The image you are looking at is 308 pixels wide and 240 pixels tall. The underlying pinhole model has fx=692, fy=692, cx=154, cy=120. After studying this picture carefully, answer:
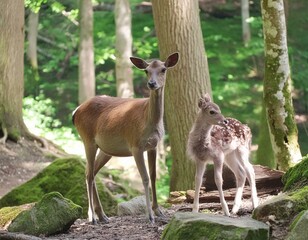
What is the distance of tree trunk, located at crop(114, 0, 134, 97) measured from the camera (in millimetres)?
20719

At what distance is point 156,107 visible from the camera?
7.50 m

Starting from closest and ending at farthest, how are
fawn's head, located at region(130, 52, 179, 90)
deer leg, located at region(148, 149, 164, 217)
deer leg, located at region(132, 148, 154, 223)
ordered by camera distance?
1. fawn's head, located at region(130, 52, 179, 90)
2. deer leg, located at region(132, 148, 154, 223)
3. deer leg, located at region(148, 149, 164, 217)

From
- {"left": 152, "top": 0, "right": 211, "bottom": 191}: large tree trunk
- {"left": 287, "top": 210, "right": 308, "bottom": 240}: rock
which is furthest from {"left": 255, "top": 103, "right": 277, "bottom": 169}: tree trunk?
{"left": 287, "top": 210, "right": 308, "bottom": 240}: rock

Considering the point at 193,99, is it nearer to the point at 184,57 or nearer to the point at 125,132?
the point at 184,57

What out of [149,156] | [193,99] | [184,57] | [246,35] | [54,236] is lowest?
[54,236]

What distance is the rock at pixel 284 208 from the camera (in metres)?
5.93

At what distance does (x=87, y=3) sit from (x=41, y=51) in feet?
29.8

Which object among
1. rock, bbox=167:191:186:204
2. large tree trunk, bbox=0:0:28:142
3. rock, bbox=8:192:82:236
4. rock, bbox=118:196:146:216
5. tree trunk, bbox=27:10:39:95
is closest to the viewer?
rock, bbox=8:192:82:236

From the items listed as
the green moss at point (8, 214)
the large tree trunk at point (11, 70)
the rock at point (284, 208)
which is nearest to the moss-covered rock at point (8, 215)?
the green moss at point (8, 214)

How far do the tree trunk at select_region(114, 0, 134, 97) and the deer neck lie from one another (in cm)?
1297

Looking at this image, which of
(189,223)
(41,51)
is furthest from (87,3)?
(189,223)

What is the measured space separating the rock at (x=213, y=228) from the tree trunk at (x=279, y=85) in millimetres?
4385

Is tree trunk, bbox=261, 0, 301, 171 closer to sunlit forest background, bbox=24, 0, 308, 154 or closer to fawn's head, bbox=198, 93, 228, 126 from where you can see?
fawn's head, bbox=198, 93, 228, 126

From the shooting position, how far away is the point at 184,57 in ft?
36.1
